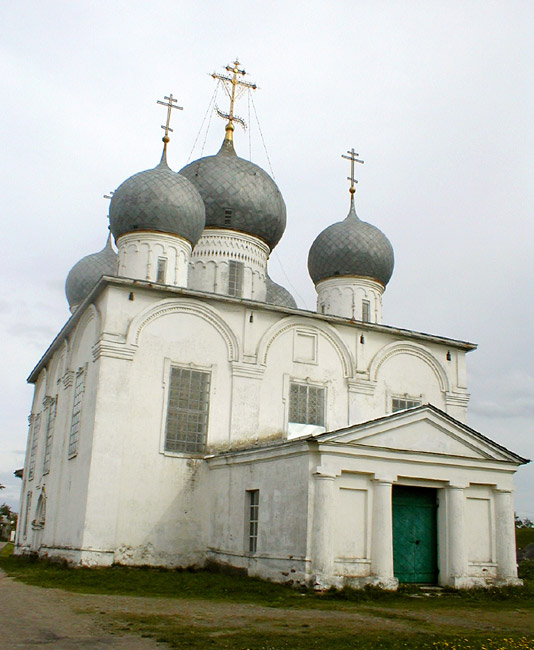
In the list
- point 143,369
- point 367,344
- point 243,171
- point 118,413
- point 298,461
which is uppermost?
point 243,171

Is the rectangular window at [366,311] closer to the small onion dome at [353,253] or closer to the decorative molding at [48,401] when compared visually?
the small onion dome at [353,253]

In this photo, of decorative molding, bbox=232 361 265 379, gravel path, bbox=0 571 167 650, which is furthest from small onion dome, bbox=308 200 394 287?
gravel path, bbox=0 571 167 650

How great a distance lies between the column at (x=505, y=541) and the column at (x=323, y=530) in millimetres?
3704

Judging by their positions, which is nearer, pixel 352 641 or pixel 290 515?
pixel 352 641

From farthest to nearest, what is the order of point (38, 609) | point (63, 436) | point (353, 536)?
point (63, 436) → point (353, 536) → point (38, 609)

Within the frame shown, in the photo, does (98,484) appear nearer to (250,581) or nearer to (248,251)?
(250,581)

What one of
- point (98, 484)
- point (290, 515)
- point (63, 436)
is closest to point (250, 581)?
point (290, 515)

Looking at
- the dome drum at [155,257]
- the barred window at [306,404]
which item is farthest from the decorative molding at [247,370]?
the dome drum at [155,257]

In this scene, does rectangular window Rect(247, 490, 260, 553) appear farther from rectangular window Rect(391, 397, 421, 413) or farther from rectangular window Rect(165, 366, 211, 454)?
rectangular window Rect(391, 397, 421, 413)

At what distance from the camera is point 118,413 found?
14.7 m

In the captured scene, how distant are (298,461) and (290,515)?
91 cm

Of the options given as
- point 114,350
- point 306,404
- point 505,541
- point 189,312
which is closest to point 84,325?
point 114,350

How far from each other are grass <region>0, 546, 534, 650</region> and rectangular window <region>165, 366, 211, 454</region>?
256cm

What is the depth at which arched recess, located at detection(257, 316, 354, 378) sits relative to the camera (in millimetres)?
16562
